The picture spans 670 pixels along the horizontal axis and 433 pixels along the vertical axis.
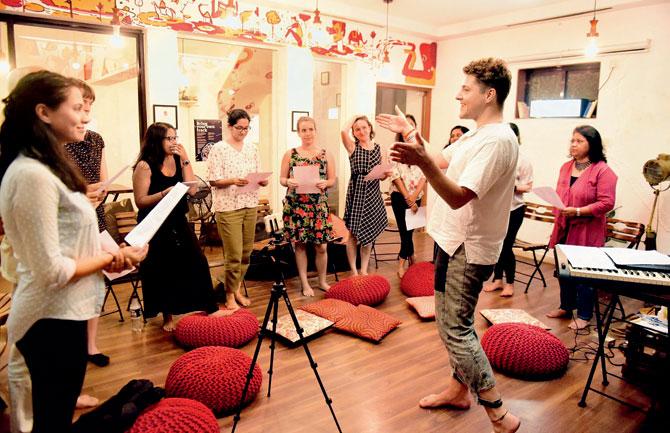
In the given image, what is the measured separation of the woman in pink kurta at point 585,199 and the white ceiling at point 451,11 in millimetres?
2340

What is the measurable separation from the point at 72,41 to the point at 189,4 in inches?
45.2

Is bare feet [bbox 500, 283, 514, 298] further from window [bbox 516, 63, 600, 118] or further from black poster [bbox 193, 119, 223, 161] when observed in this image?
→ black poster [bbox 193, 119, 223, 161]

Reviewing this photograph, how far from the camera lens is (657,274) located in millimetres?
2004

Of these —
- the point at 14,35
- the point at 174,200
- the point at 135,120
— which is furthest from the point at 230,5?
the point at 174,200

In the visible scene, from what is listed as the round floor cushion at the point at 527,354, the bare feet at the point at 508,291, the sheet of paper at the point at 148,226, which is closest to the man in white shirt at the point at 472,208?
the round floor cushion at the point at 527,354

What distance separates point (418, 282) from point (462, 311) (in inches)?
85.9

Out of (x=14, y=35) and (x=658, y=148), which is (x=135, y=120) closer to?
(x=14, y=35)

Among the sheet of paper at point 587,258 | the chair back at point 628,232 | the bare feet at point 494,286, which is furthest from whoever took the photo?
the bare feet at point 494,286

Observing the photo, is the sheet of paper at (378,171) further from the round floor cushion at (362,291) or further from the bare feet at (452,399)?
the bare feet at (452,399)

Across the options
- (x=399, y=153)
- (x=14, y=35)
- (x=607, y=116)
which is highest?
(x=14, y=35)

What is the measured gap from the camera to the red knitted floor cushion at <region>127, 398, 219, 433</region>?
6.42 feet

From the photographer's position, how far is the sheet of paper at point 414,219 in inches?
175

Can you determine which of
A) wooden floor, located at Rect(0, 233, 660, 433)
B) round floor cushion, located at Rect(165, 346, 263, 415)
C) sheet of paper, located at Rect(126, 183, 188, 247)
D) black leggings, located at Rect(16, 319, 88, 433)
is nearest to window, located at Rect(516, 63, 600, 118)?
wooden floor, located at Rect(0, 233, 660, 433)

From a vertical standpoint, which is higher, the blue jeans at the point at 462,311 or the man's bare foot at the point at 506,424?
the blue jeans at the point at 462,311
